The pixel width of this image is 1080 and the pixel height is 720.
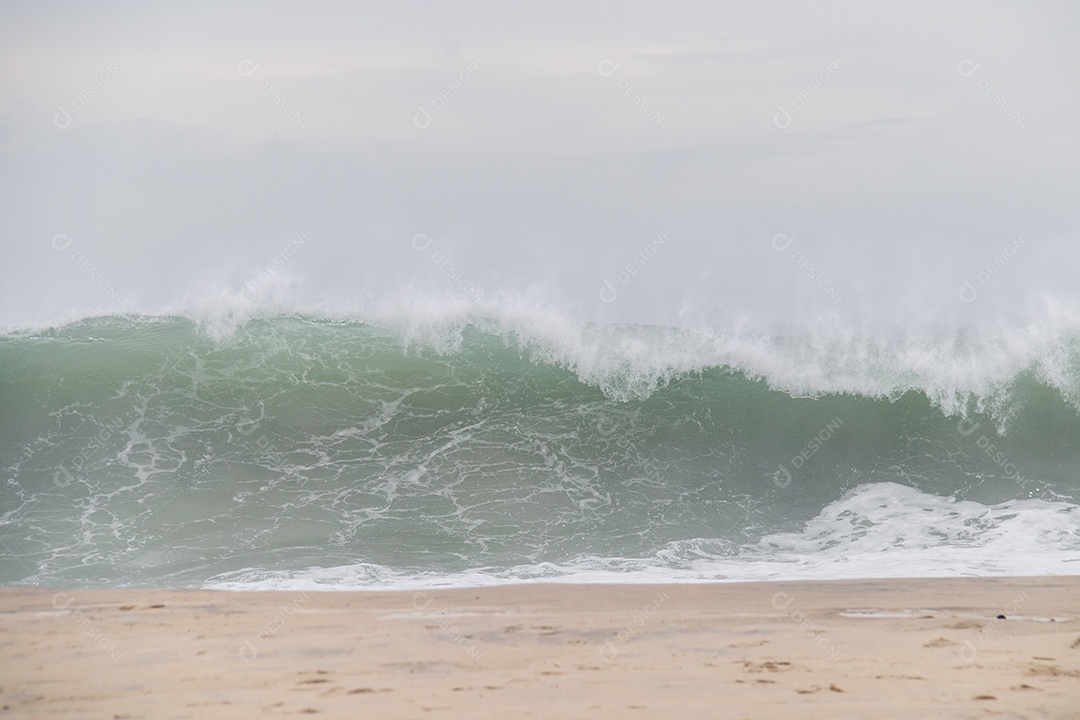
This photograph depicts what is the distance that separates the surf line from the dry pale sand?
3.26 meters

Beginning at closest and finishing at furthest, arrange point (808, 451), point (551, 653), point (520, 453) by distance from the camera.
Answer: point (551, 653) → point (520, 453) → point (808, 451)

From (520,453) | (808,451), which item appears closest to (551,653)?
(520,453)

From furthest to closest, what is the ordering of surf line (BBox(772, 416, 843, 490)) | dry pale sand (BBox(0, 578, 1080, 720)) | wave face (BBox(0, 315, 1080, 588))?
surf line (BBox(772, 416, 843, 490)) < wave face (BBox(0, 315, 1080, 588)) < dry pale sand (BBox(0, 578, 1080, 720))

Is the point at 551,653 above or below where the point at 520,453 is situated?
below

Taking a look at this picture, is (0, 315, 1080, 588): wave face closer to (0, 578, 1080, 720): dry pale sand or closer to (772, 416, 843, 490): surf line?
(772, 416, 843, 490): surf line

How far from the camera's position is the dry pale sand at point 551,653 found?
3506 mm

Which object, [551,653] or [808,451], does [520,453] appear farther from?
[551,653]

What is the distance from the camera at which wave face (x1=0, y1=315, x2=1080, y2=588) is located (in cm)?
719

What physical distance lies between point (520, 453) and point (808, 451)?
11.1 ft

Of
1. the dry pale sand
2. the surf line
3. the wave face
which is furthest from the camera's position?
the surf line

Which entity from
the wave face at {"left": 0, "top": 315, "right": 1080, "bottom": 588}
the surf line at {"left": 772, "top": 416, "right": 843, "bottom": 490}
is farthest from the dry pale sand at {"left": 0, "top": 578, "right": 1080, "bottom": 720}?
the surf line at {"left": 772, "top": 416, "right": 843, "bottom": 490}

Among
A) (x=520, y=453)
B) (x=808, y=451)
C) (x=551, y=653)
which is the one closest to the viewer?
(x=551, y=653)

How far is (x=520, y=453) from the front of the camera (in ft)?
31.0

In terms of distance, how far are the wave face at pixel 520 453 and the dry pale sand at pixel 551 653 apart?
3.59 ft
